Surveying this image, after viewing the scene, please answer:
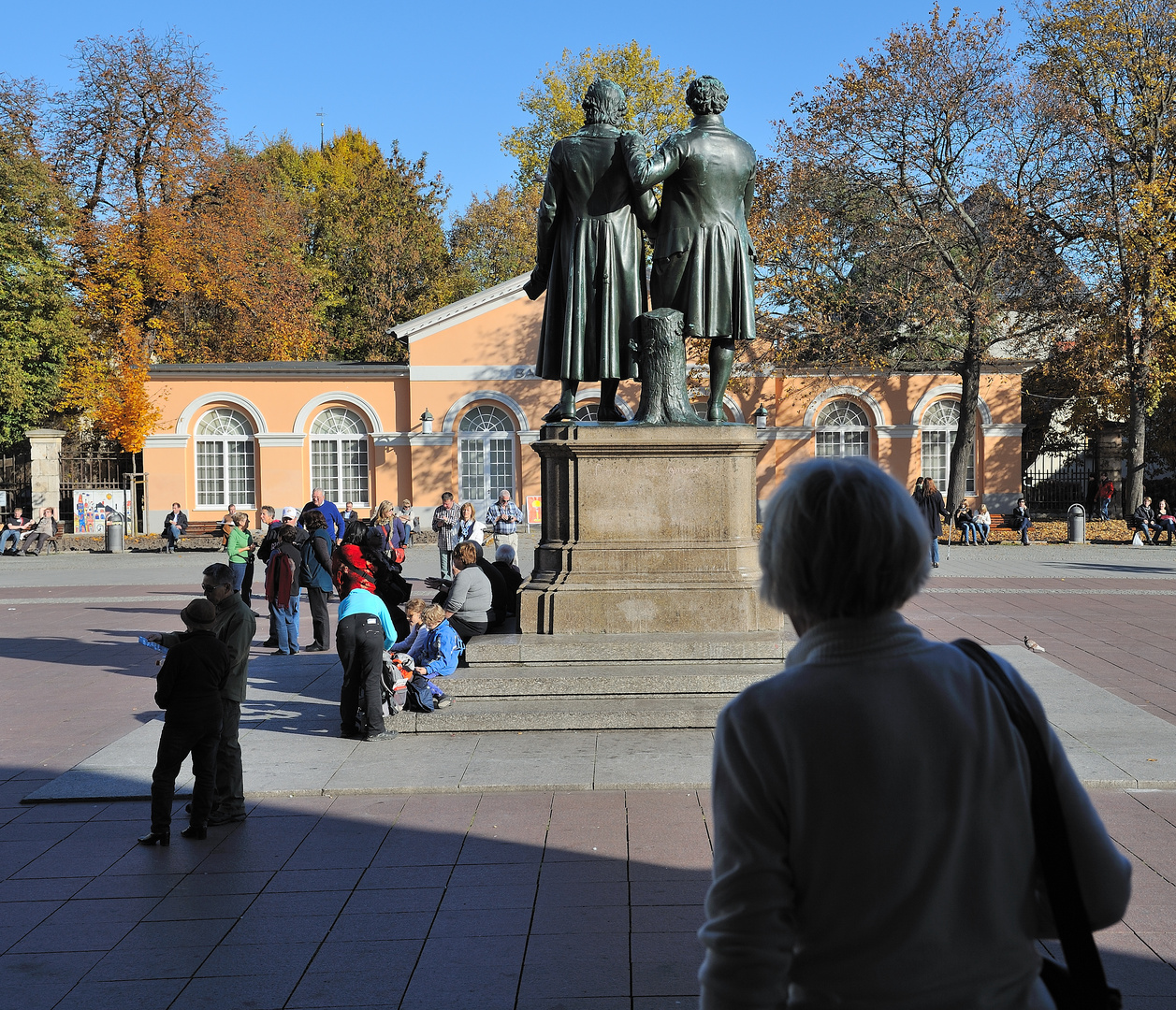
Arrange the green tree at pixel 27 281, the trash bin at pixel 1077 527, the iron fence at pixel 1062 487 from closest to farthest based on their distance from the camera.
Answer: the trash bin at pixel 1077 527, the green tree at pixel 27 281, the iron fence at pixel 1062 487

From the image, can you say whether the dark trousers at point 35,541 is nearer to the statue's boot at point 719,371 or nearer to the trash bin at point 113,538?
the trash bin at point 113,538

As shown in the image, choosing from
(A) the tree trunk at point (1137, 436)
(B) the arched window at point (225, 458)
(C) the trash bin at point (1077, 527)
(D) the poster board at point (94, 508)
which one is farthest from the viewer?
(B) the arched window at point (225, 458)

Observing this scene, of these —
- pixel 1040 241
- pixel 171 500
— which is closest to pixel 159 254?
pixel 171 500

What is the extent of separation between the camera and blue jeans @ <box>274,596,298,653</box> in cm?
1194

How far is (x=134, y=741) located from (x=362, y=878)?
355 centimetres

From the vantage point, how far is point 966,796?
1756mm

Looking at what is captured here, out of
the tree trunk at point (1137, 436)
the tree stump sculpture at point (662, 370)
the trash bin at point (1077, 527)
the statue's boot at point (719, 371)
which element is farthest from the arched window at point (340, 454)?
the tree stump sculpture at point (662, 370)

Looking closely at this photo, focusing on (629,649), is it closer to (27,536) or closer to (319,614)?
(319,614)

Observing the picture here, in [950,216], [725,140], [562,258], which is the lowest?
[562,258]

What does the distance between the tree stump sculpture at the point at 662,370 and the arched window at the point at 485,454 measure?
83.3 feet

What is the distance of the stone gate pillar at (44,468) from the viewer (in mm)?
32844

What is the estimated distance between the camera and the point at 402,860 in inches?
208

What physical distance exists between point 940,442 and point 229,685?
31.8 meters

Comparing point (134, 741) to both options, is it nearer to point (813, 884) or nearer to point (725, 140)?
point (725, 140)
